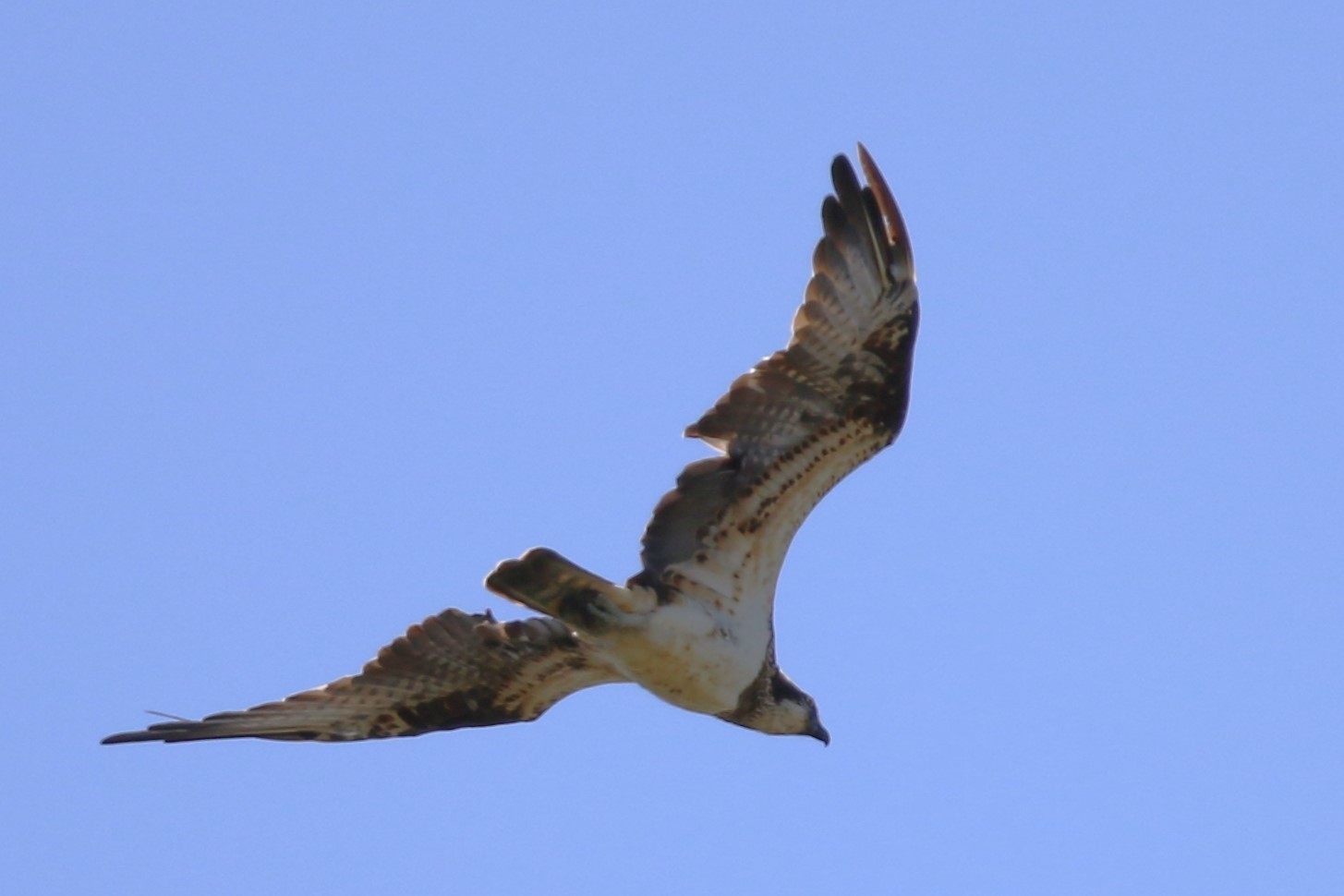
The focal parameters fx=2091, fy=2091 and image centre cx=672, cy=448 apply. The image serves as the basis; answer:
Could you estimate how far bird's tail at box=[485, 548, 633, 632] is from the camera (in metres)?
8.87

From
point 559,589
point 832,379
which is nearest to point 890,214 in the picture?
point 832,379

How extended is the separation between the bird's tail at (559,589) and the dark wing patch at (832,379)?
20.1 inches

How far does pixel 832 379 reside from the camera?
9328 millimetres

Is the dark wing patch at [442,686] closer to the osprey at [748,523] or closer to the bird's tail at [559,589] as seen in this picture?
the osprey at [748,523]

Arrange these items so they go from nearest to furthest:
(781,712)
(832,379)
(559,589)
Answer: (559,589) → (832,379) → (781,712)

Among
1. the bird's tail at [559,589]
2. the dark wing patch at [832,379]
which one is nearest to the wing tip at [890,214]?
the dark wing patch at [832,379]

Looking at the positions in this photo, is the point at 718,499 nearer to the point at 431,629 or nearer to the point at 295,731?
the point at 431,629

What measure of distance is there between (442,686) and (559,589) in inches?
56.1

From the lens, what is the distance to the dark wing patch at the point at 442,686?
993 cm

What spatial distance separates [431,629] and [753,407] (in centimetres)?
198

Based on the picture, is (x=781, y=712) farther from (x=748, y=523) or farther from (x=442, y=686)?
(x=442, y=686)

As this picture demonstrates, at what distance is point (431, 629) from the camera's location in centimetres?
1002

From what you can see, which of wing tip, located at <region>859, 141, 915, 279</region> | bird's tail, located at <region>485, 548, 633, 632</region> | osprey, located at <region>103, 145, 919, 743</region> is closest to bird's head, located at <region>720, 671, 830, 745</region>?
osprey, located at <region>103, 145, 919, 743</region>

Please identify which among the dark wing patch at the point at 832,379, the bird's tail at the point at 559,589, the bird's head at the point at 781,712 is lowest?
the bird's head at the point at 781,712
